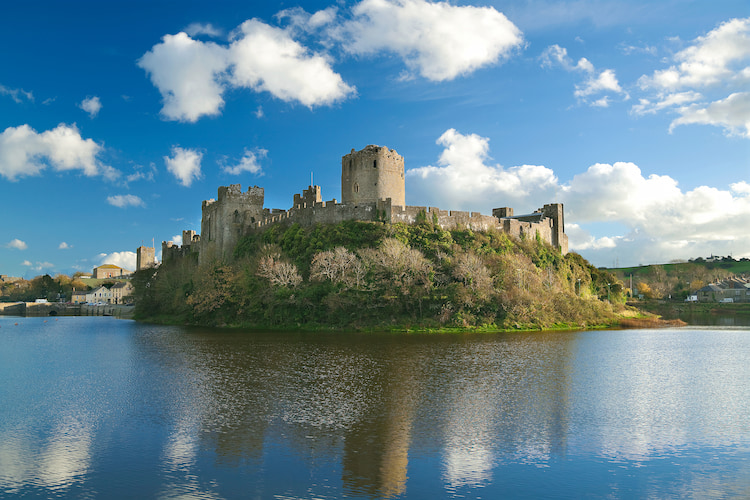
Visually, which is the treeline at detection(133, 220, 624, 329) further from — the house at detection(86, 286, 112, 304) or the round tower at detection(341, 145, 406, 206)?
the house at detection(86, 286, 112, 304)

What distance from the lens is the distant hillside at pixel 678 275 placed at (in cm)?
10600

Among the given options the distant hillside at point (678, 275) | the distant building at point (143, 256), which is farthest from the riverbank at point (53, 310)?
the distant hillside at point (678, 275)

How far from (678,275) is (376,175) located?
104678 mm

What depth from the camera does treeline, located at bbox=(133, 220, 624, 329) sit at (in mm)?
44750

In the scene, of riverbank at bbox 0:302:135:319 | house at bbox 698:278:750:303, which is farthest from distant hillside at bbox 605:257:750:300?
riverbank at bbox 0:302:135:319

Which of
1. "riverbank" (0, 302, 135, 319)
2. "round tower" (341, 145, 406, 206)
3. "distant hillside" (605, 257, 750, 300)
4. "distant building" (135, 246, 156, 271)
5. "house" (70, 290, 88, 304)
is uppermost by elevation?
"round tower" (341, 145, 406, 206)

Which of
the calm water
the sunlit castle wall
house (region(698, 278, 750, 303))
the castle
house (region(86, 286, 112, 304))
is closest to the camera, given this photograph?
the calm water

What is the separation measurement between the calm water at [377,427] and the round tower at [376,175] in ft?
101

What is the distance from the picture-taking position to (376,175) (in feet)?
180

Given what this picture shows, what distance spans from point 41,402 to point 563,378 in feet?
63.5

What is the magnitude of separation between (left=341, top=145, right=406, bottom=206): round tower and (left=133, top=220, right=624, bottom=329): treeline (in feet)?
16.3

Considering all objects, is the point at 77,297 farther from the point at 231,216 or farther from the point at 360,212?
the point at 360,212

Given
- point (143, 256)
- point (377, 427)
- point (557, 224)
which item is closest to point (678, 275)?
point (557, 224)

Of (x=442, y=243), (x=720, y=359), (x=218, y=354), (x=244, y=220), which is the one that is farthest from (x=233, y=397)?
(x=244, y=220)
